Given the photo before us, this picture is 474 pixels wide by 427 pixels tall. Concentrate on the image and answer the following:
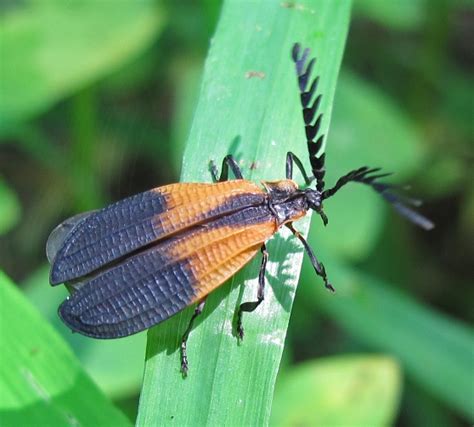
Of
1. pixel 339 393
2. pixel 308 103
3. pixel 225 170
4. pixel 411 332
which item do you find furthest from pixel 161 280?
pixel 411 332

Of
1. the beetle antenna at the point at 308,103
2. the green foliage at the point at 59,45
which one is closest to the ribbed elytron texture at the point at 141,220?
the beetle antenna at the point at 308,103

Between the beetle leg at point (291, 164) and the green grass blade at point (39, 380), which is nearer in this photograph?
the green grass blade at point (39, 380)

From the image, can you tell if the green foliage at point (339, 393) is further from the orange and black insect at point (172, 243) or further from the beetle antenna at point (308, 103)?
the beetle antenna at point (308, 103)

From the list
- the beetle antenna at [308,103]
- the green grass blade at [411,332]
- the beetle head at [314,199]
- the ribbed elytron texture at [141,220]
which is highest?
the beetle antenna at [308,103]

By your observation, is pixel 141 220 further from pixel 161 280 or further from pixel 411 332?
pixel 411 332

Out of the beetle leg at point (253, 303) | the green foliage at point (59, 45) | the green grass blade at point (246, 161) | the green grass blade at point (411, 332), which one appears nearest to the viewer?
the green grass blade at point (246, 161)

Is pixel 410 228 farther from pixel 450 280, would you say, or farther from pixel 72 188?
pixel 72 188

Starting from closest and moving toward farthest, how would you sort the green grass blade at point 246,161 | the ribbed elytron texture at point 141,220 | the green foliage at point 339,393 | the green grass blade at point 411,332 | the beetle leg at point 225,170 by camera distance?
the green grass blade at point 246,161
the ribbed elytron texture at point 141,220
the beetle leg at point 225,170
the green foliage at point 339,393
the green grass blade at point 411,332
